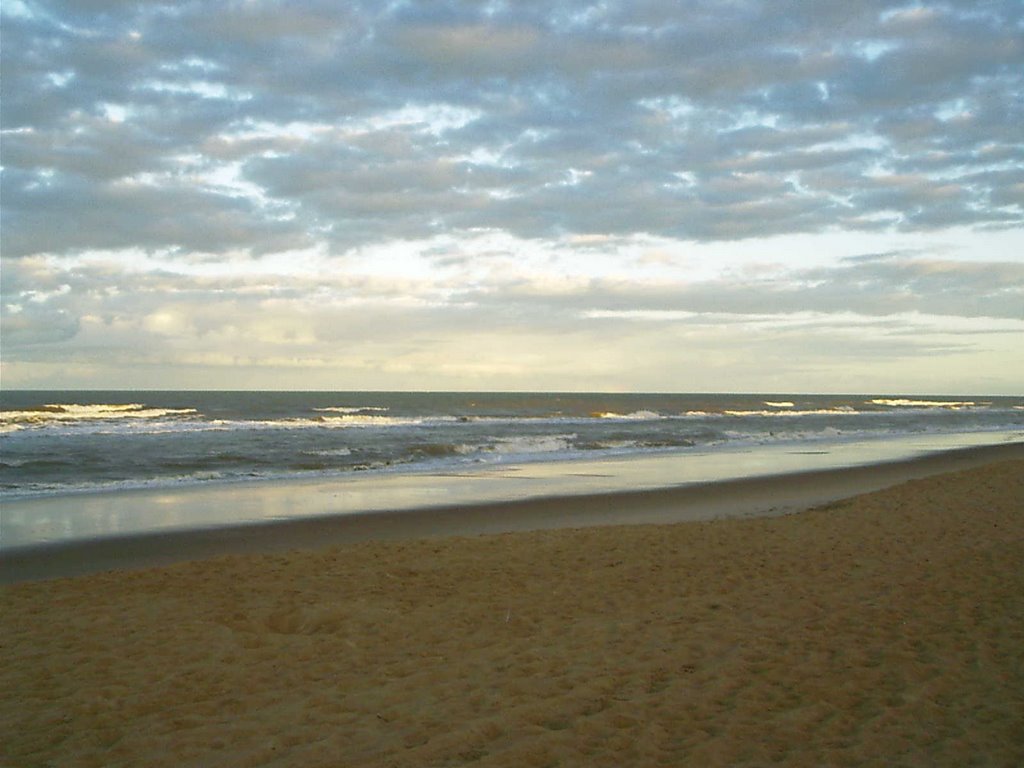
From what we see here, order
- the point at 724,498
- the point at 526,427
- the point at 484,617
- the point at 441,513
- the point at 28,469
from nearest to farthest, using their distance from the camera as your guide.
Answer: the point at 484,617 < the point at 441,513 < the point at 724,498 < the point at 28,469 < the point at 526,427

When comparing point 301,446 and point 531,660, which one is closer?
point 531,660

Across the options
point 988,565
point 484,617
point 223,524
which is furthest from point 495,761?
point 223,524

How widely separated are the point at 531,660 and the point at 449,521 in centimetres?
822

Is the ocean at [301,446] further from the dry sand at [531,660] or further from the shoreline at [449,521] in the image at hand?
the dry sand at [531,660]

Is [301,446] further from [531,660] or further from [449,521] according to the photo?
[531,660]

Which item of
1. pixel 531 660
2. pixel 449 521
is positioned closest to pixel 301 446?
pixel 449 521

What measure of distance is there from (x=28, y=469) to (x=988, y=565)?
71.4 feet

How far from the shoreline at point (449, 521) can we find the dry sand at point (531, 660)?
1.41 meters

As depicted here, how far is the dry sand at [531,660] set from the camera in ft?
15.8

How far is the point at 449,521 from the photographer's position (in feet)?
47.2

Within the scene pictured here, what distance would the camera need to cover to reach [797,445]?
34.2 m

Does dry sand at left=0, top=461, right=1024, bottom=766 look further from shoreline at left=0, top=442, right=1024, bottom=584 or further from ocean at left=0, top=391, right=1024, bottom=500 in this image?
ocean at left=0, top=391, right=1024, bottom=500

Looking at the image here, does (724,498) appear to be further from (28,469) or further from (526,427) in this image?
(526,427)

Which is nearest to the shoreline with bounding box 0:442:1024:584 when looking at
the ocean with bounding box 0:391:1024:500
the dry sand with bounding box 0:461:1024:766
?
the dry sand with bounding box 0:461:1024:766
